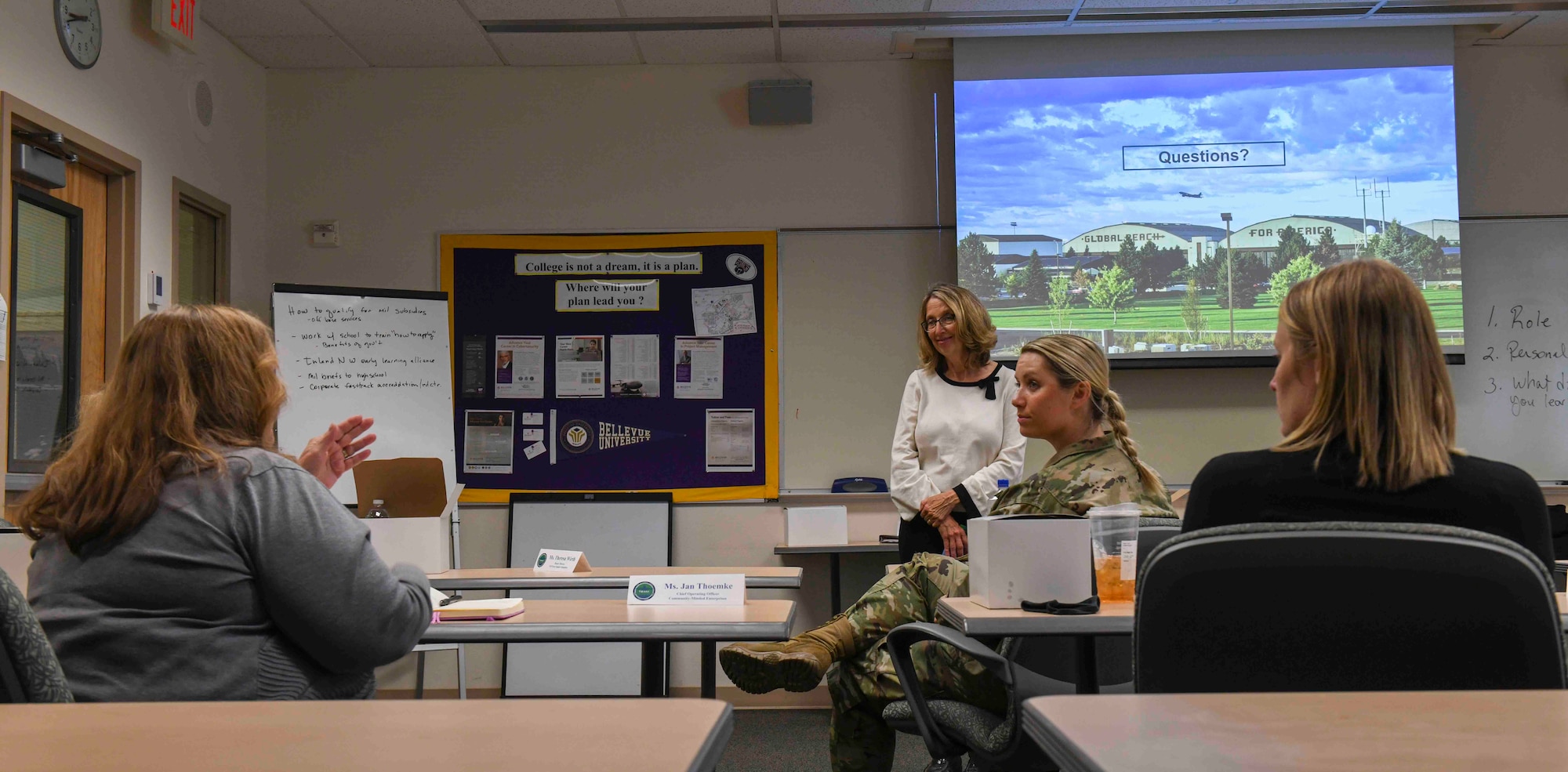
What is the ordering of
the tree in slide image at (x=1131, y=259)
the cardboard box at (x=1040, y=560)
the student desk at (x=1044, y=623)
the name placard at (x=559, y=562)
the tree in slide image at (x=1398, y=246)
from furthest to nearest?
the tree in slide image at (x=1131, y=259) < the tree in slide image at (x=1398, y=246) < the name placard at (x=559, y=562) < the cardboard box at (x=1040, y=560) < the student desk at (x=1044, y=623)

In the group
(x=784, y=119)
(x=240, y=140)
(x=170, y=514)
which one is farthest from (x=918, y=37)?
(x=170, y=514)

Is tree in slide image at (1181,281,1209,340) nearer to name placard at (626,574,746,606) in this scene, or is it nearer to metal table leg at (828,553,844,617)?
metal table leg at (828,553,844,617)

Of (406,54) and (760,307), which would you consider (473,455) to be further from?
(406,54)

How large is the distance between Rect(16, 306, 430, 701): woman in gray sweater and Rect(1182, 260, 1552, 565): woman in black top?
1.02 m

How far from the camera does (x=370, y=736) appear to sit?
0.74 metres

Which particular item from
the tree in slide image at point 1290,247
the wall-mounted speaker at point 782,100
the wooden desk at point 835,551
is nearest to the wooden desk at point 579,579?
the wooden desk at point 835,551

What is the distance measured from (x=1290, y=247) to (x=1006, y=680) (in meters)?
3.54

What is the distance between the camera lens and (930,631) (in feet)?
5.72

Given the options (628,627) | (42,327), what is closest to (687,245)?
(42,327)

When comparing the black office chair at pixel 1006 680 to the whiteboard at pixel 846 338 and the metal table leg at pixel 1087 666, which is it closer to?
the metal table leg at pixel 1087 666

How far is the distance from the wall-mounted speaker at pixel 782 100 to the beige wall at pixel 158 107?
2107 mm

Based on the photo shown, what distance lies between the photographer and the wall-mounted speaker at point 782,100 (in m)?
4.83

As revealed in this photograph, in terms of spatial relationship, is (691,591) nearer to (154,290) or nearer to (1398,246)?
(154,290)

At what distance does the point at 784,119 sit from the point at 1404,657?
406cm
